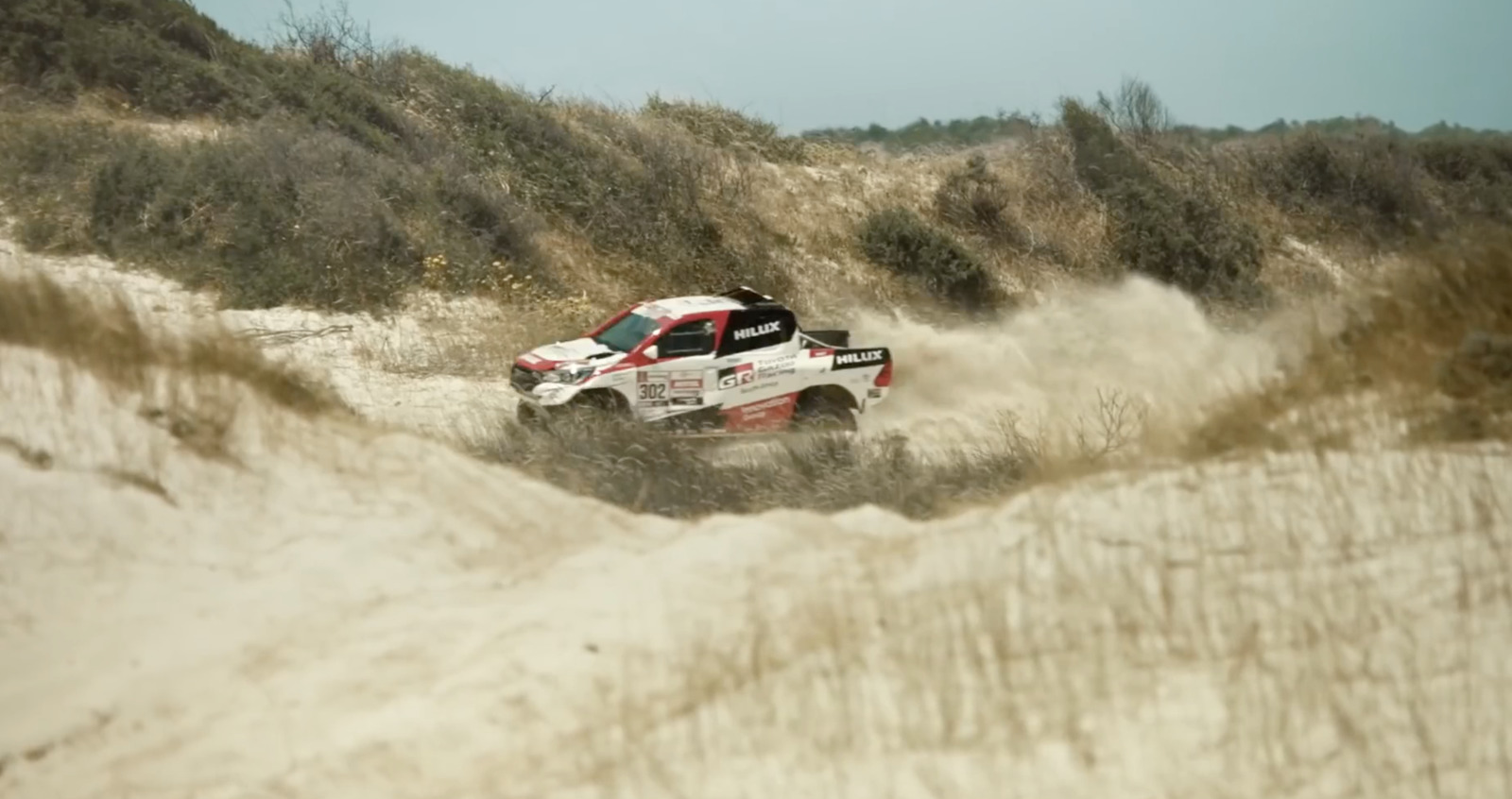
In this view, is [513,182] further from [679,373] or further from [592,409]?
[592,409]

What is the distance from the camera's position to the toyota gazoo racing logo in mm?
15805

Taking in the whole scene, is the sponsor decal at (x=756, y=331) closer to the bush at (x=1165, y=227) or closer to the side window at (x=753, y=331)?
the side window at (x=753, y=331)

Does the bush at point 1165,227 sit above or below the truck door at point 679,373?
above

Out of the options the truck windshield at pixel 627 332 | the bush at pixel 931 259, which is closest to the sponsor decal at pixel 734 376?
the truck windshield at pixel 627 332

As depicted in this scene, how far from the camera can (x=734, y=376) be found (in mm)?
15508

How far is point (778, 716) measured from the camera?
5.39 m

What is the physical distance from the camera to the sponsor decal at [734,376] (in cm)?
1541

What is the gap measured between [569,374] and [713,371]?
5.31 ft

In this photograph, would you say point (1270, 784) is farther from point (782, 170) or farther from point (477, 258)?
point (782, 170)

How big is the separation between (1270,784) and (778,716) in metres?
1.84

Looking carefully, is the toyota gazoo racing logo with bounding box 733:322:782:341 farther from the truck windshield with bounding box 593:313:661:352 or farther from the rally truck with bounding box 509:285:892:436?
the truck windshield with bounding box 593:313:661:352

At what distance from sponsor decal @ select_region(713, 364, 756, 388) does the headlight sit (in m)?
1.48

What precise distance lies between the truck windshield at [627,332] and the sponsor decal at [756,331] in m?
0.94

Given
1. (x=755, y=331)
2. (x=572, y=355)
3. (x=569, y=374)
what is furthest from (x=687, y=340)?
(x=569, y=374)
